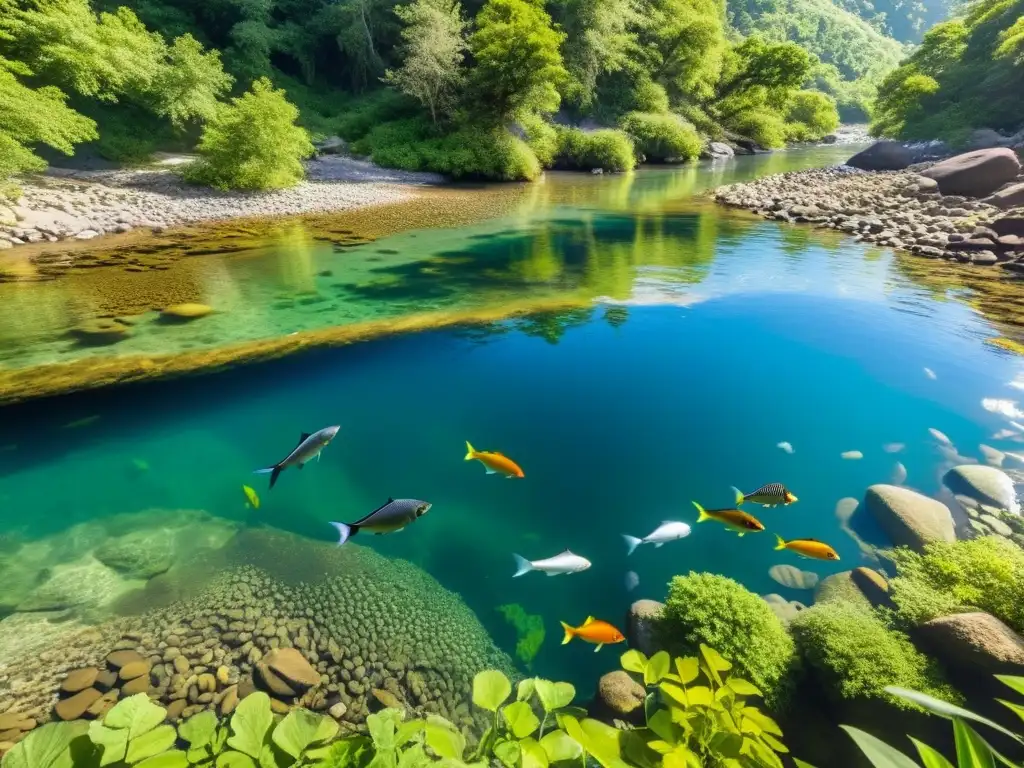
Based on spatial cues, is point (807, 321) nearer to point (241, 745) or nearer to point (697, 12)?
point (241, 745)

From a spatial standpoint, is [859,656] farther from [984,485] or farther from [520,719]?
[984,485]

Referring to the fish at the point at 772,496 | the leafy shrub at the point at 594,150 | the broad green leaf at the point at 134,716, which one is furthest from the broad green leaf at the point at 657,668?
the leafy shrub at the point at 594,150

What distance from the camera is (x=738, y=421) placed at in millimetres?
6426

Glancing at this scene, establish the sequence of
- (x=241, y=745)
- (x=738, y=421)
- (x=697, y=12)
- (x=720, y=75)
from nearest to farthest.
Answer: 1. (x=241, y=745)
2. (x=738, y=421)
3. (x=697, y=12)
4. (x=720, y=75)

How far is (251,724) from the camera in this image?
1.68 m

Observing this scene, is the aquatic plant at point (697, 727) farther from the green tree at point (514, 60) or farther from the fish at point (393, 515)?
the green tree at point (514, 60)

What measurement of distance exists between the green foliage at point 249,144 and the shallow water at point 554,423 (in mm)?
9608

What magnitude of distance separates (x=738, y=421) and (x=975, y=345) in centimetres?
520

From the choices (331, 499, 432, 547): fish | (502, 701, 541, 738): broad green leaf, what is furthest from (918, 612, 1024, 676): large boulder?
(331, 499, 432, 547): fish

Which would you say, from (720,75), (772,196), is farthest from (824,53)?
(772,196)

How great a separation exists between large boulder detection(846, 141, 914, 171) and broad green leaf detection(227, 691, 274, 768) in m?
37.9

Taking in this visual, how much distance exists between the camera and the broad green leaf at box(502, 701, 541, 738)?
163cm

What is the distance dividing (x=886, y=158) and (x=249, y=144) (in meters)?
33.4

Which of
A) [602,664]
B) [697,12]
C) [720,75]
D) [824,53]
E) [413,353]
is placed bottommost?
[602,664]
